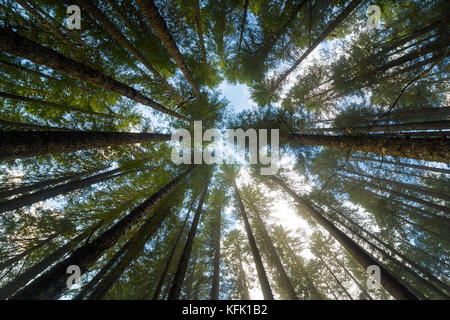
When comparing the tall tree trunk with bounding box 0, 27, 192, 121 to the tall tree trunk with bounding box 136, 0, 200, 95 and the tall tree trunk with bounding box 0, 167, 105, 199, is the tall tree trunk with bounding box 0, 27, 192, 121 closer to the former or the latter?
the tall tree trunk with bounding box 136, 0, 200, 95

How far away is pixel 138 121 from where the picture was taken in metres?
9.34

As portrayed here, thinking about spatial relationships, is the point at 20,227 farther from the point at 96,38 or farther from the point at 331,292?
the point at 331,292

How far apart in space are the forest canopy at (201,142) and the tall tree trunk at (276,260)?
11cm

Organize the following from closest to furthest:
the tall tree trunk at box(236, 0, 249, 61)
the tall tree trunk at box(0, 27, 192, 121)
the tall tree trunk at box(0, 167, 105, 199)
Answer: the tall tree trunk at box(0, 27, 192, 121) → the tall tree trunk at box(236, 0, 249, 61) → the tall tree trunk at box(0, 167, 105, 199)

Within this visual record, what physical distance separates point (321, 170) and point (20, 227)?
18275 millimetres

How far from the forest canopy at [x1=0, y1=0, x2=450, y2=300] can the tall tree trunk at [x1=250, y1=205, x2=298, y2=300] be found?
114 millimetres

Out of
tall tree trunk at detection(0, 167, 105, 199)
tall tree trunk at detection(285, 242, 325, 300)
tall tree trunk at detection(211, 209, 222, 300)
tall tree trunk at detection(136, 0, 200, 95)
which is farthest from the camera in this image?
tall tree trunk at detection(285, 242, 325, 300)

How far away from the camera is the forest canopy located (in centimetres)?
393

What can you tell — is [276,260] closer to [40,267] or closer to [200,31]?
[40,267]

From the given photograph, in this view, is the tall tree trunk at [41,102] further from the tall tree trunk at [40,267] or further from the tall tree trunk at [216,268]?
the tall tree trunk at [216,268]

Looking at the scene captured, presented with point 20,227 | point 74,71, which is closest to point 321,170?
point 74,71

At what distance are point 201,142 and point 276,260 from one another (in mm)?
8180

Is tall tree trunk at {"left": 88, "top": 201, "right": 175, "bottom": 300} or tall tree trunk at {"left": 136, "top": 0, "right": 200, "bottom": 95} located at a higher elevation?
tall tree trunk at {"left": 136, "top": 0, "right": 200, "bottom": 95}

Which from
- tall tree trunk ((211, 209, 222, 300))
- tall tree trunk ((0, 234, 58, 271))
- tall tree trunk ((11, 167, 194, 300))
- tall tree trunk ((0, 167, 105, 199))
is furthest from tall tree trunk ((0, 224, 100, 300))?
tall tree trunk ((211, 209, 222, 300))
